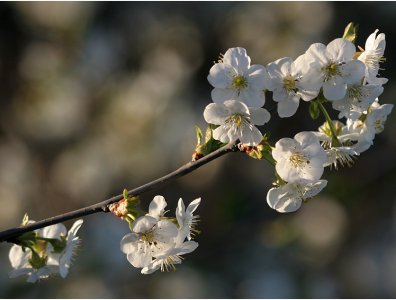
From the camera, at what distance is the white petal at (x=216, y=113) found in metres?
1.50

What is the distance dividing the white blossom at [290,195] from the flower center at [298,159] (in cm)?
8

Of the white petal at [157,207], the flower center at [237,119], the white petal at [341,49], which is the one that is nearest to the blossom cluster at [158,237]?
the white petal at [157,207]

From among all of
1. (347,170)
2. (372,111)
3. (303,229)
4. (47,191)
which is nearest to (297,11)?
(347,170)

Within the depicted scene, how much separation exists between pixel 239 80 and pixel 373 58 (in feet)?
1.04

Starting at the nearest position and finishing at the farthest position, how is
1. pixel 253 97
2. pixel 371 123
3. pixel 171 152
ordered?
1. pixel 253 97
2. pixel 371 123
3. pixel 171 152

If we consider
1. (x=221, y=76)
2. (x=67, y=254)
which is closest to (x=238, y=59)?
(x=221, y=76)

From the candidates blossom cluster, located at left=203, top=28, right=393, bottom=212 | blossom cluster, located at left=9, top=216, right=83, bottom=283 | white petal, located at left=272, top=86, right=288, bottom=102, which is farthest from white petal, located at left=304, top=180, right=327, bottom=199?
blossom cluster, located at left=9, top=216, right=83, bottom=283

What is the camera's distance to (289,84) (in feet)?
4.80

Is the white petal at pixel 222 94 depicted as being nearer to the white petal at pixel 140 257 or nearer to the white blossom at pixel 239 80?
the white blossom at pixel 239 80

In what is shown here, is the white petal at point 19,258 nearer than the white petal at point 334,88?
No

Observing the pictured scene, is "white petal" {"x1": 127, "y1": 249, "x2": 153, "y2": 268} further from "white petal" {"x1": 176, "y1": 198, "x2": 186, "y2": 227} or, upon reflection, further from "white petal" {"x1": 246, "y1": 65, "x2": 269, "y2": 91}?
"white petal" {"x1": 246, "y1": 65, "x2": 269, "y2": 91}

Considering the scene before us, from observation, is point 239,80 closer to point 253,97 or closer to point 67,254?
point 253,97

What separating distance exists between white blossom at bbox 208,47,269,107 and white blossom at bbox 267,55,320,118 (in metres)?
0.02

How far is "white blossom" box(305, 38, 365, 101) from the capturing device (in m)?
Result: 1.47
